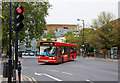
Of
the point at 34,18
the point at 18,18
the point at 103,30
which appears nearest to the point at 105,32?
the point at 103,30

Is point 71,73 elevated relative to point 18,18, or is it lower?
lower

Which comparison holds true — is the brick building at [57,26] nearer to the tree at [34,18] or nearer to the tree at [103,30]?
the tree at [103,30]

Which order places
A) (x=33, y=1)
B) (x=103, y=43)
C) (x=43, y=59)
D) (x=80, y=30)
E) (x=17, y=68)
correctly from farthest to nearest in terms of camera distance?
(x=80, y=30) → (x=103, y=43) → (x=33, y=1) → (x=43, y=59) → (x=17, y=68)

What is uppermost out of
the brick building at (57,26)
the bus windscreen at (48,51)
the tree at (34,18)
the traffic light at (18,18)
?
the brick building at (57,26)

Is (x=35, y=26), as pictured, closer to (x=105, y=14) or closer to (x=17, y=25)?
(x=105, y=14)

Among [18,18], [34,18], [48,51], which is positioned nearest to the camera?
[18,18]

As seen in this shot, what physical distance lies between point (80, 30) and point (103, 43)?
781 inches

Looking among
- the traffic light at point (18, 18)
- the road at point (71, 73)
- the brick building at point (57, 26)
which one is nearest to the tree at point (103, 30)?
the road at point (71, 73)

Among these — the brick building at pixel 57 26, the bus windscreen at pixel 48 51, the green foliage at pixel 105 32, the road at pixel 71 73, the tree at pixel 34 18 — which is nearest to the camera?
the road at pixel 71 73

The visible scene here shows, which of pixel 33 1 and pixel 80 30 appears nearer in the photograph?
pixel 33 1

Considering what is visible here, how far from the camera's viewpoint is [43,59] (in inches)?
1033

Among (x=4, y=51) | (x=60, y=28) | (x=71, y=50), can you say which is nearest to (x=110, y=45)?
(x=71, y=50)

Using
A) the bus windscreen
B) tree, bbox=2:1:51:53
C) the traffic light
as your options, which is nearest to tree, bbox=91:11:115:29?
tree, bbox=2:1:51:53

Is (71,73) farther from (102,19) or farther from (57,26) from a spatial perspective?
(57,26)
